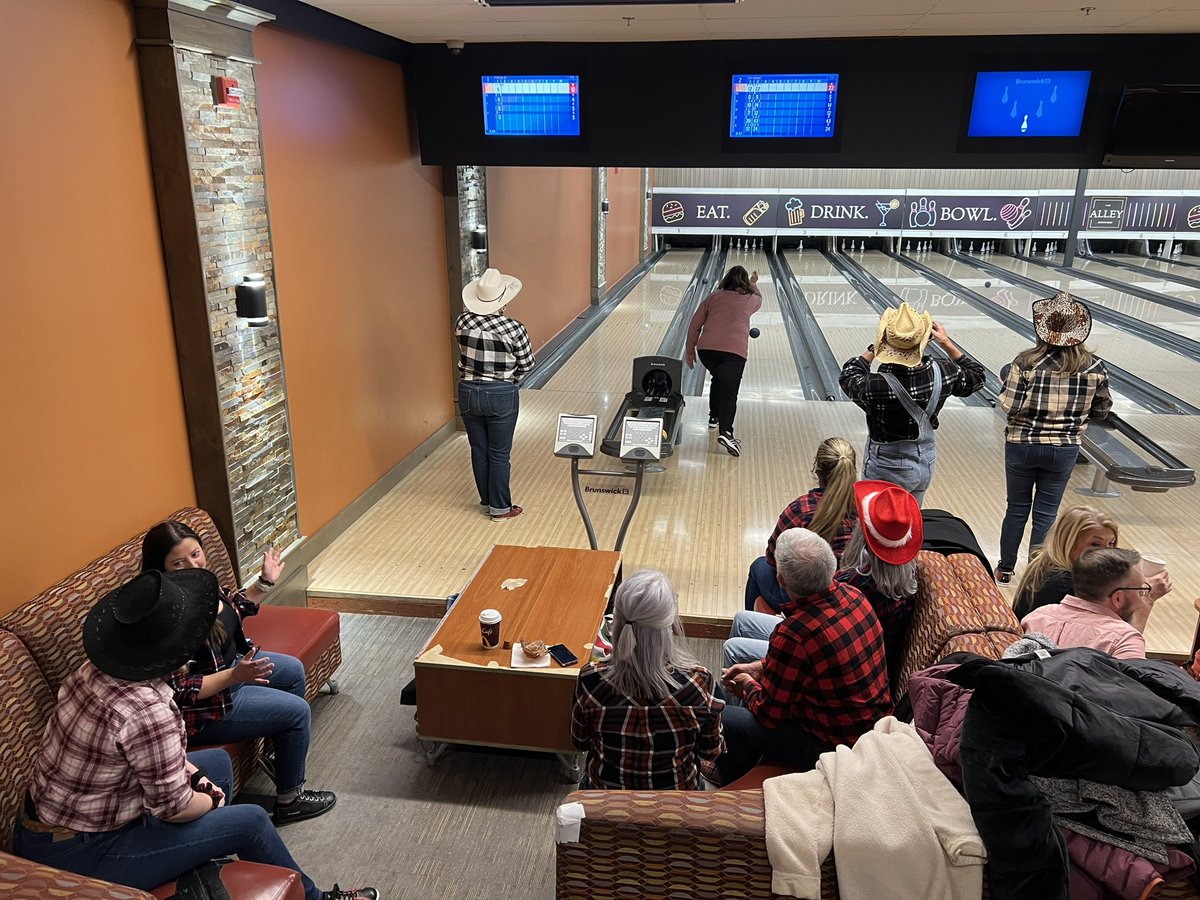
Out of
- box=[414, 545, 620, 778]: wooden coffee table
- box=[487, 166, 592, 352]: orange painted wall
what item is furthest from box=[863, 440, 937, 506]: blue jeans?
box=[487, 166, 592, 352]: orange painted wall

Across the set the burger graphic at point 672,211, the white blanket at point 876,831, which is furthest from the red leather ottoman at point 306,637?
the burger graphic at point 672,211

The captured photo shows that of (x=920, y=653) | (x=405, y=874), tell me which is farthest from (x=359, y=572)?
(x=920, y=653)

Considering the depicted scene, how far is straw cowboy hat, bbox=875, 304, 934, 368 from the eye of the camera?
11.4ft

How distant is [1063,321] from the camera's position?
3.58 metres

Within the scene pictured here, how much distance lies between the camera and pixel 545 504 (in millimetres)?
4988

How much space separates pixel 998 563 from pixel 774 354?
4972 mm

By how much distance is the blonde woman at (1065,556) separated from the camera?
101 inches

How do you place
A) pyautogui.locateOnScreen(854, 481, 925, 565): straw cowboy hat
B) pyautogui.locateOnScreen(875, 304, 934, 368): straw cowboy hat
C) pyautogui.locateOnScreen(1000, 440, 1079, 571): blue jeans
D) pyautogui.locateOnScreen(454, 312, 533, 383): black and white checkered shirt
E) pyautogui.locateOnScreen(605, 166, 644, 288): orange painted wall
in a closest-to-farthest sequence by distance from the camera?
pyautogui.locateOnScreen(854, 481, 925, 565): straw cowboy hat, pyautogui.locateOnScreen(875, 304, 934, 368): straw cowboy hat, pyautogui.locateOnScreen(1000, 440, 1079, 571): blue jeans, pyautogui.locateOnScreen(454, 312, 533, 383): black and white checkered shirt, pyautogui.locateOnScreen(605, 166, 644, 288): orange painted wall

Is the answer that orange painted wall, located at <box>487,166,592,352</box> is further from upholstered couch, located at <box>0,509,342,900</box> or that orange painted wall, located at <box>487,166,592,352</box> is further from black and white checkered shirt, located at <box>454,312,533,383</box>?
upholstered couch, located at <box>0,509,342,900</box>

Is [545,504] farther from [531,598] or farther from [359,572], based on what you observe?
[531,598]

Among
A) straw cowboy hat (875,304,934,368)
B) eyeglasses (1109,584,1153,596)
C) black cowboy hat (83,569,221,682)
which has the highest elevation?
straw cowboy hat (875,304,934,368)

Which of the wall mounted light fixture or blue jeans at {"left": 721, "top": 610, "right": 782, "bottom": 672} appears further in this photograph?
the wall mounted light fixture

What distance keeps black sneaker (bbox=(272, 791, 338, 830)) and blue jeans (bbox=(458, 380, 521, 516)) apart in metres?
2.31

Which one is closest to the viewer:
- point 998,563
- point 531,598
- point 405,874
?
point 405,874
